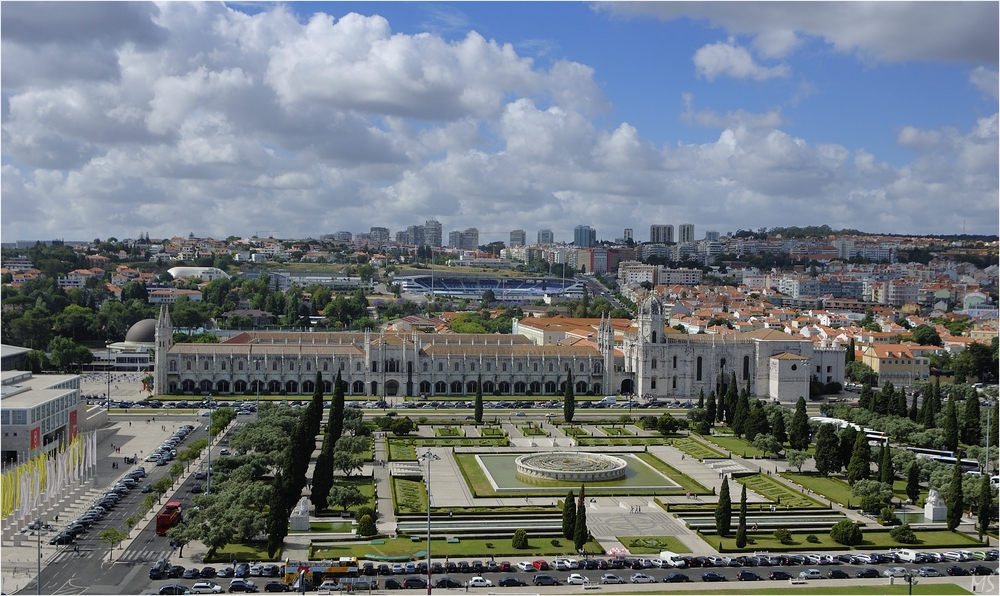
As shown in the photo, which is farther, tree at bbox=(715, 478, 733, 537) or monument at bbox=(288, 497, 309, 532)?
monument at bbox=(288, 497, 309, 532)

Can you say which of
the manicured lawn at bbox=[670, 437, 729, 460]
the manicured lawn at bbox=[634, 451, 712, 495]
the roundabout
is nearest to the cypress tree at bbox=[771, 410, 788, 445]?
the manicured lawn at bbox=[670, 437, 729, 460]

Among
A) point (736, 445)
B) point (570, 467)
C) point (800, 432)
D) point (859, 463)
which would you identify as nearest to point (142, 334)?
point (570, 467)

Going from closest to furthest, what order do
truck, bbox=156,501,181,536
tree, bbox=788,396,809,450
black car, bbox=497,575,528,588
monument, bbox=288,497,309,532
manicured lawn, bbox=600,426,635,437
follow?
black car, bbox=497,575,528,588, truck, bbox=156,501,181,536, monument, bbox=288,497,309,532, tree, bbox=788,396,809,450, manicured lawn, bbox=600,426,635,437

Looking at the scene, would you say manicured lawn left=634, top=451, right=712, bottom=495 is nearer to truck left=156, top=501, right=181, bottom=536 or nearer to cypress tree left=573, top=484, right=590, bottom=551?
cypress tree left=573, top=484, right=590, bottom=551

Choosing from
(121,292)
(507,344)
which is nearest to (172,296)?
(121,292)

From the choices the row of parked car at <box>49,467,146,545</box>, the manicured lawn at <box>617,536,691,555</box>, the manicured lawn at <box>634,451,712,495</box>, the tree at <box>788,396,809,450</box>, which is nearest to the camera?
the row of parked car at <box>49,467,146,545</box>

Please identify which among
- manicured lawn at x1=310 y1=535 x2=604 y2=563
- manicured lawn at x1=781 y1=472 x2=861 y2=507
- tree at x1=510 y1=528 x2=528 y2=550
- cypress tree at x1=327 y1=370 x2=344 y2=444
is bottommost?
manicured lawn at x1=781 y1=472 x2=861 y2=507

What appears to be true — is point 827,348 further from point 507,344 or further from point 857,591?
point 857,591

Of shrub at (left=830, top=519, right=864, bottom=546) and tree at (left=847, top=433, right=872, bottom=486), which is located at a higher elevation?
tree at (left=847, top=433, right=872, bottom=486)
